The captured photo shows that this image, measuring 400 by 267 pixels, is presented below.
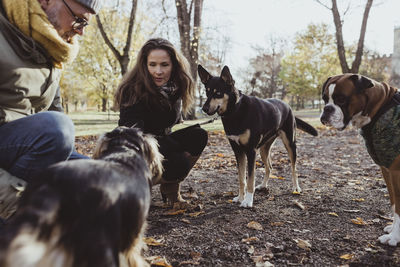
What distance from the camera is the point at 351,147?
886 cm

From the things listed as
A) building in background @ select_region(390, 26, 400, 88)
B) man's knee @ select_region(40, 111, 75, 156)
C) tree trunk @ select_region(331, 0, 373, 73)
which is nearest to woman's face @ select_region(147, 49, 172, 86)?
man's knee @ select_region(40, 111, 75, 156)

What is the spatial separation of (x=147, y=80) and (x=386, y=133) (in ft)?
8.85

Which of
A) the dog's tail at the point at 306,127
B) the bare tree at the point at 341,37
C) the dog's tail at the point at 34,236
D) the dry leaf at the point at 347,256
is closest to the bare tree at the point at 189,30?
the bare tree at the point at 341,37

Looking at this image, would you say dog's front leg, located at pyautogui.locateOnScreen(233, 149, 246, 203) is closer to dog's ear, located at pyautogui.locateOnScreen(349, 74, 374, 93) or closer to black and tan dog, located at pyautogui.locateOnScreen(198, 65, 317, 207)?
black and tan dog, located at pyautogui.locateOnScreen(198, 65, 317, 207)

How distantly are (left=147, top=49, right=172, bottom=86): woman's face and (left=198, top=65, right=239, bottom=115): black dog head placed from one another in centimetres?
79

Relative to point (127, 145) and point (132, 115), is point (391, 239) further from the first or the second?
point (132, 115)

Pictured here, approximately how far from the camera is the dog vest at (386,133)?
274cm

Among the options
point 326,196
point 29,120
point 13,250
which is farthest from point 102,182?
point 326,196

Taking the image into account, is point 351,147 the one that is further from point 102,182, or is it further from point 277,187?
point 102,182

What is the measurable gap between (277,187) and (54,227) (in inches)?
158

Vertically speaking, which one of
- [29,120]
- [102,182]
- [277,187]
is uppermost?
[29,120]

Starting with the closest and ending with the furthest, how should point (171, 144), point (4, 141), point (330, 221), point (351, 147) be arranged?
point (4, 141) < point (330, 221) < point (171, 144) < point (351, 147)

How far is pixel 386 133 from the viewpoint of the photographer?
2795 millimetres

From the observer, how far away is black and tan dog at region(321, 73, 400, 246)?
2779 mm
